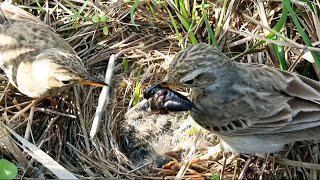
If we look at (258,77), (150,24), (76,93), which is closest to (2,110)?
(76,93)

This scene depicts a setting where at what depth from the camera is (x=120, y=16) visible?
699 cm

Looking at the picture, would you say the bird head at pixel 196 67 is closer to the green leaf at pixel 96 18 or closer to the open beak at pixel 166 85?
the open beak at pixel 166 85

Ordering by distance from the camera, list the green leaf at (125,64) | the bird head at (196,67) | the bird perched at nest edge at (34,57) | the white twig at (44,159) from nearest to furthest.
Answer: the bird head at (196,67) < the white twig at (44,159) < the bird perched at nest edge at (34,57) < the green leaf at (125,64)

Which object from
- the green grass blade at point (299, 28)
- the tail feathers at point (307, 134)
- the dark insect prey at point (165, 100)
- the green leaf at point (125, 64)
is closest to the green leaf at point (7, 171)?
the dark insect prey at point (165, 100)

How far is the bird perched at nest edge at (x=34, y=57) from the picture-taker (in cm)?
614

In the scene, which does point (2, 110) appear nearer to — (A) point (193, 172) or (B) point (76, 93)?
(B) point (76, 93)

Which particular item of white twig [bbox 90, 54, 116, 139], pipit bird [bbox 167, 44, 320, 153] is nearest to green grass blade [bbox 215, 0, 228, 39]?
pipit bird [bbox 167, 44, 320, 153]

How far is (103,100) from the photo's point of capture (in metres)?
6.40

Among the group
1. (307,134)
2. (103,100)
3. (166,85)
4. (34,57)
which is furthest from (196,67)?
(34,57)

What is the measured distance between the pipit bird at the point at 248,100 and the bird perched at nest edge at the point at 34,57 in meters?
1.06

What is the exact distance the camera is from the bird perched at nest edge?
614 centimetres

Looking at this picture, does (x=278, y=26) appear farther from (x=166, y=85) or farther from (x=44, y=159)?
(x=44, y=159)

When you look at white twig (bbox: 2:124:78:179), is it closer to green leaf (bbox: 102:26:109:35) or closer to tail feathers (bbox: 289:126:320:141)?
green leaf (bbox: 102:26:109:35)

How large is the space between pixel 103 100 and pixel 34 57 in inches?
31.5
